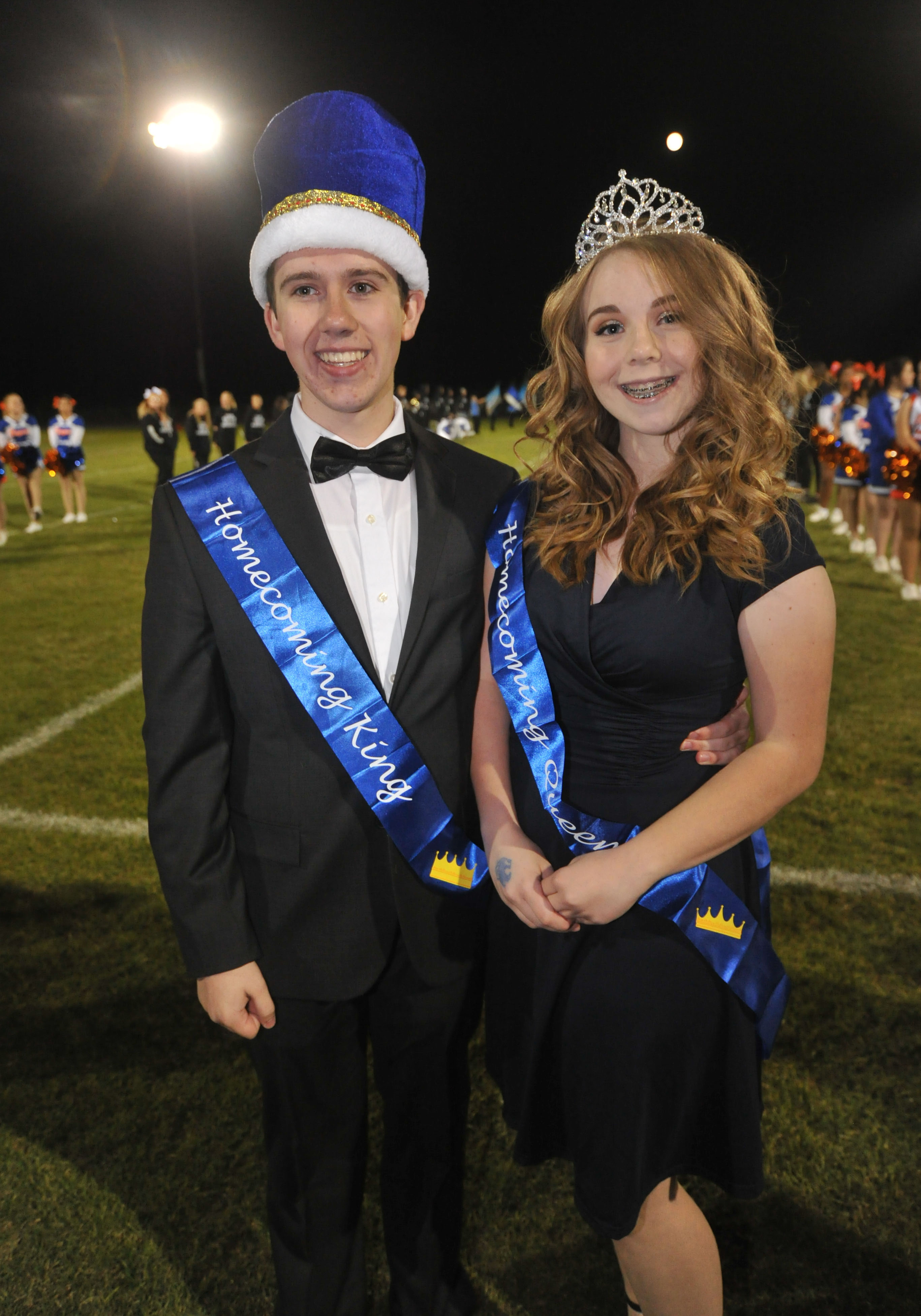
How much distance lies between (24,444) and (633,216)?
1190 centimetres

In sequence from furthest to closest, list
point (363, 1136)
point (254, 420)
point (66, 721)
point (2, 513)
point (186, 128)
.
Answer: point (254, 420) → point (186, 128) → point (2, 513) → point (66, 721) → point (363, 1136)

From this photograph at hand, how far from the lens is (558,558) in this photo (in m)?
1.52

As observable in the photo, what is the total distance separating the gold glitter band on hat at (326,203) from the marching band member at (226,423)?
16.0 meters

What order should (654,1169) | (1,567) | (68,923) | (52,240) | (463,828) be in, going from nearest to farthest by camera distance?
(654,1169) → (463,828) → (68,923) → (1,567) → (52,240)

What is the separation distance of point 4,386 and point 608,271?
40688 mm

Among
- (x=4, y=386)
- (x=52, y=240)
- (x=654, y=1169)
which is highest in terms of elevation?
(x=52, y=240)

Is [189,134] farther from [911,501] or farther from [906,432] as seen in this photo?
[911,501]

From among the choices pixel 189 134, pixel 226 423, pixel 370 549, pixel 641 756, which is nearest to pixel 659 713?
pixel 641 756

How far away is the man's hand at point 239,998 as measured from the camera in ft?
5.00

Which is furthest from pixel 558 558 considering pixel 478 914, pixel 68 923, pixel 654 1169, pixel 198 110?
pixel 198 110

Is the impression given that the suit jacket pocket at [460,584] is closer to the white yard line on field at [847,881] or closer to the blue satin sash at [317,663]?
the blue satin sash at [317,663]

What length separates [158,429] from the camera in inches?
518

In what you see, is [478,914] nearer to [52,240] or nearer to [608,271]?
[608,271]

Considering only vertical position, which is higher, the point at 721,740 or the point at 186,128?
the point at 186,128
